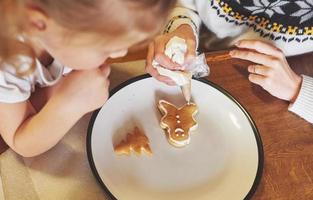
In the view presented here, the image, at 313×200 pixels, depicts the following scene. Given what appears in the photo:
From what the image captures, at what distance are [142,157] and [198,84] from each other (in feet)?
0.73

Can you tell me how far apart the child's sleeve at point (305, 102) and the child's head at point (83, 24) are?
467 millimetres

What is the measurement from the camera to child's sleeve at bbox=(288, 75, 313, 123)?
1.04 m

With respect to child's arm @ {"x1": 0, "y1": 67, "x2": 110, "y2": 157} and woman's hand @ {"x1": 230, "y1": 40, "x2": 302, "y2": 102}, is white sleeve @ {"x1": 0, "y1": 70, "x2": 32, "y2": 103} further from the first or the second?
woman's hand @ {"x1": 230, "y1": 40, "x2": 302, "y2": 102}

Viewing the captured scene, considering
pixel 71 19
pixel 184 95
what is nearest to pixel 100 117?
pixel 184 95

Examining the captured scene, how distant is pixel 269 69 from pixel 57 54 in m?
0.54

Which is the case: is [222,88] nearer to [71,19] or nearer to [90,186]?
[90,186]

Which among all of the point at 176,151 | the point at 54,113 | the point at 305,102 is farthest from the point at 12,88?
the point at 305,102

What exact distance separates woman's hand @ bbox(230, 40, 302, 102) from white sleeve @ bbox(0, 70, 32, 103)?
495 mm

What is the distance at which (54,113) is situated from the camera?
836 millimetres

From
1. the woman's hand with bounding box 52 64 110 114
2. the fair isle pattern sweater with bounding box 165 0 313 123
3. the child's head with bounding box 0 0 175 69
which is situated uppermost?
the child's head with bounding box 0 0 175 69

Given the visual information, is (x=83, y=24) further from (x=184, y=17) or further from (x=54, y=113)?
(x=184, y=17)

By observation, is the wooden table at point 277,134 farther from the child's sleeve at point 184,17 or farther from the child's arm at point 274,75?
the child's sleeve at point 184,17

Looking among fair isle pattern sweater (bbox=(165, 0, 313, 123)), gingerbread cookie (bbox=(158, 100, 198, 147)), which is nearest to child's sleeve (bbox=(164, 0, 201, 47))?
fair isle pattern sweater (bbox=(165, 0, 313, 123))

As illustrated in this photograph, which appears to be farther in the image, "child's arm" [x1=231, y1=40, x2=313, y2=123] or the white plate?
"child's arm" [x1=231, y1=40, x2=313, y2=123]
